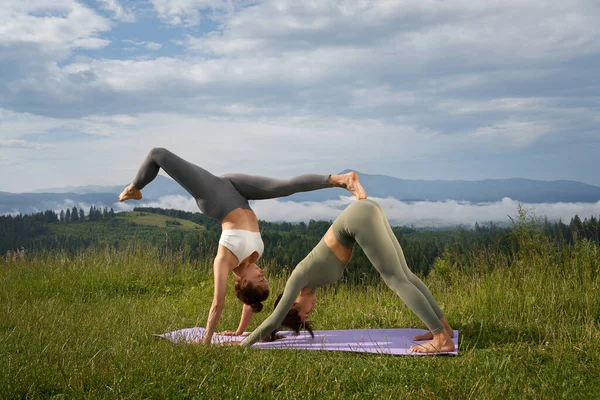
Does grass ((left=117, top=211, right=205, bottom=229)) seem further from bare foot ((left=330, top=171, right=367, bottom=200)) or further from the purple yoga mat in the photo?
bare foot ((left=330, top=171, right=367, bottom=200))

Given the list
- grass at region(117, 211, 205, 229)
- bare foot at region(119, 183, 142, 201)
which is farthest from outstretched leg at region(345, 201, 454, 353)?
grass at region(117, 211, 205, 229)

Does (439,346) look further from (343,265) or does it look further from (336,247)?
(336,247)

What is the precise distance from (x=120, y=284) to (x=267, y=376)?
6.69m

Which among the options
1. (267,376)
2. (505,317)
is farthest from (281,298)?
(505,317)

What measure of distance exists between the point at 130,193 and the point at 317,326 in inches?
117

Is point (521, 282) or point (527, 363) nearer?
point (527, 363)

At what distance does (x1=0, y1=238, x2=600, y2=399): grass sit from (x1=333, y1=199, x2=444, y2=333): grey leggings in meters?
0.51

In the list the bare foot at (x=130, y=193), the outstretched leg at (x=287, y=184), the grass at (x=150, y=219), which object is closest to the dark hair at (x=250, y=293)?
the outstretched leg at (x=287, y=184)

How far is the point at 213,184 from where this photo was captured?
285 inches

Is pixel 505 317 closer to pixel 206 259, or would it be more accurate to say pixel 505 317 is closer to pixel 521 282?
pixel 521 282

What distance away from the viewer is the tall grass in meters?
4.82

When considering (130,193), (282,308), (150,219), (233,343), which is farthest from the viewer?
(150,219)

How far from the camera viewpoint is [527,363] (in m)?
5.76

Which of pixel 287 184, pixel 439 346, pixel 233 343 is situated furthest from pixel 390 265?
pixel 233 343
